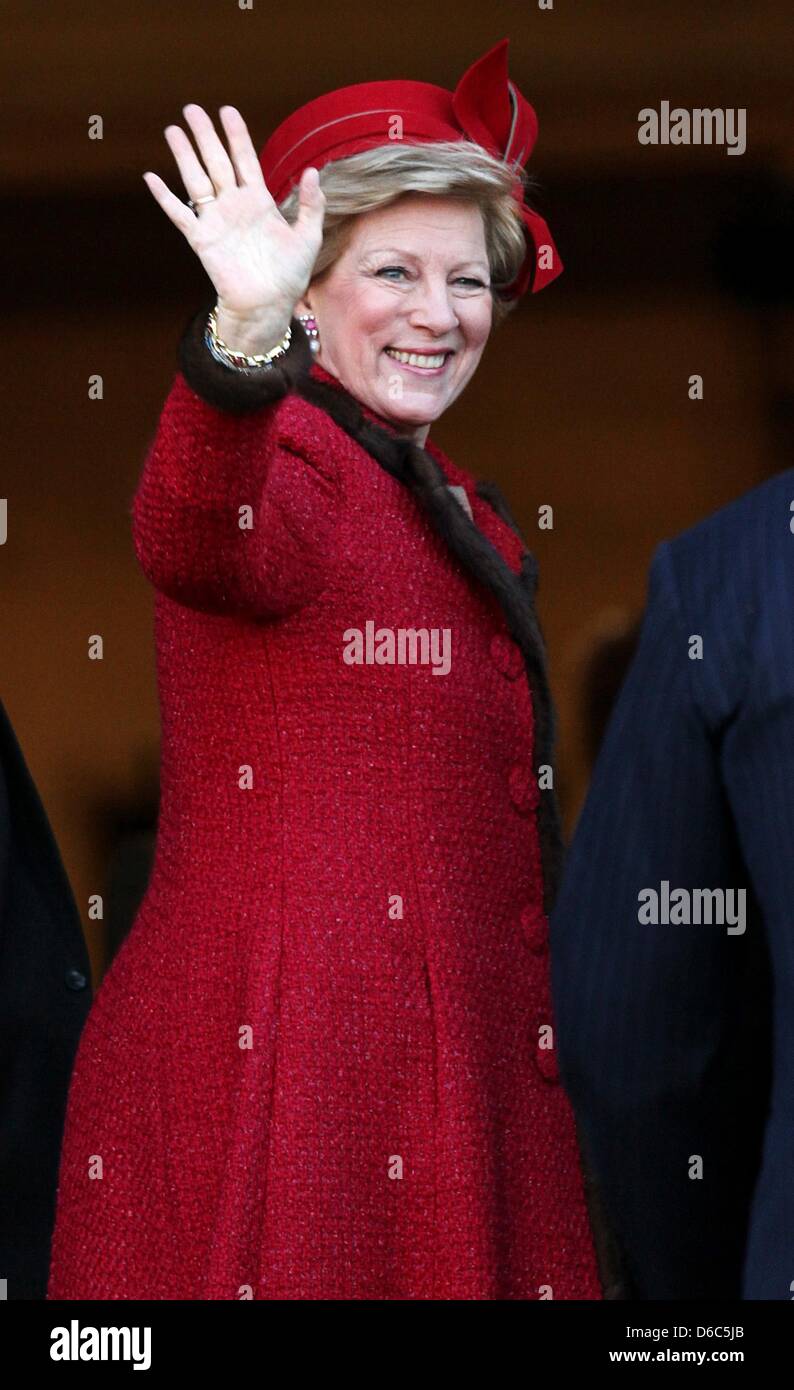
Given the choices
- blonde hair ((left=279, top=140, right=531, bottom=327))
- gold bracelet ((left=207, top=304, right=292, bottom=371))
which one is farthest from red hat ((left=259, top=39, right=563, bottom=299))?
gold bracelet ((left=207, top=304, right=292, bottom=371))

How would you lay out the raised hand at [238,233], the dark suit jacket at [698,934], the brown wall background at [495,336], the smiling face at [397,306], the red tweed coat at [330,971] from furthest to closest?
the brown wall background at [495,336] < the smiling face at [397,306] < the red tweed coat at [330,971] < the raised hand at [238,233] < the dark suit jacket at [698,934]

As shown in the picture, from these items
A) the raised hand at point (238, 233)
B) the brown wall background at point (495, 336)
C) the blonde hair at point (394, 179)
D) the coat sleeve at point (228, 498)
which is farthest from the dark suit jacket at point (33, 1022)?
the brown wall background at point (495, 336)

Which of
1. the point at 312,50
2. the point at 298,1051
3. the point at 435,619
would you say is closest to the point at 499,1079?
the point at 298,1051

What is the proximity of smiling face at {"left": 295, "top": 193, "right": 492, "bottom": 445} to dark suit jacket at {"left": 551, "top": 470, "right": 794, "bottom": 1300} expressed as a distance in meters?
0.73

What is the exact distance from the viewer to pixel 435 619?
209 cm

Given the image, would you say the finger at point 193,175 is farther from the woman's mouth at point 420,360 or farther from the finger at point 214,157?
the woman's mouth at point 420,360

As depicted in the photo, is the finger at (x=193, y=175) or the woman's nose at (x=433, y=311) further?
the woman's nose at (x=433, y=311)

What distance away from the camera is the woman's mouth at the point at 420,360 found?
2250 mm

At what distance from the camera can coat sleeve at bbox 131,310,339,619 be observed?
1.75 m

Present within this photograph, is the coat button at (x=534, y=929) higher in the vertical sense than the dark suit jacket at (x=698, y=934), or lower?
higher

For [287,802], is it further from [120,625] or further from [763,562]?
[120,625]

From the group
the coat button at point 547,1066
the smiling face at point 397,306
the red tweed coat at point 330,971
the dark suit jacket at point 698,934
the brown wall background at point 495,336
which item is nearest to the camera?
the dark suit jacket at point 698,934

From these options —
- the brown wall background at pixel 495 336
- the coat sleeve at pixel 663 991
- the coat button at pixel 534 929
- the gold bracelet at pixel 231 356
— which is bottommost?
the coat sleeve at pixel 663 991

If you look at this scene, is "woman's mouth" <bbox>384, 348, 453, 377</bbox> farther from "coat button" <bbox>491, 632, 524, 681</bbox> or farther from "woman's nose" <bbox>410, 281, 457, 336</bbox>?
"coat button" <bbox>491, 632, 524, 681</bbox>
